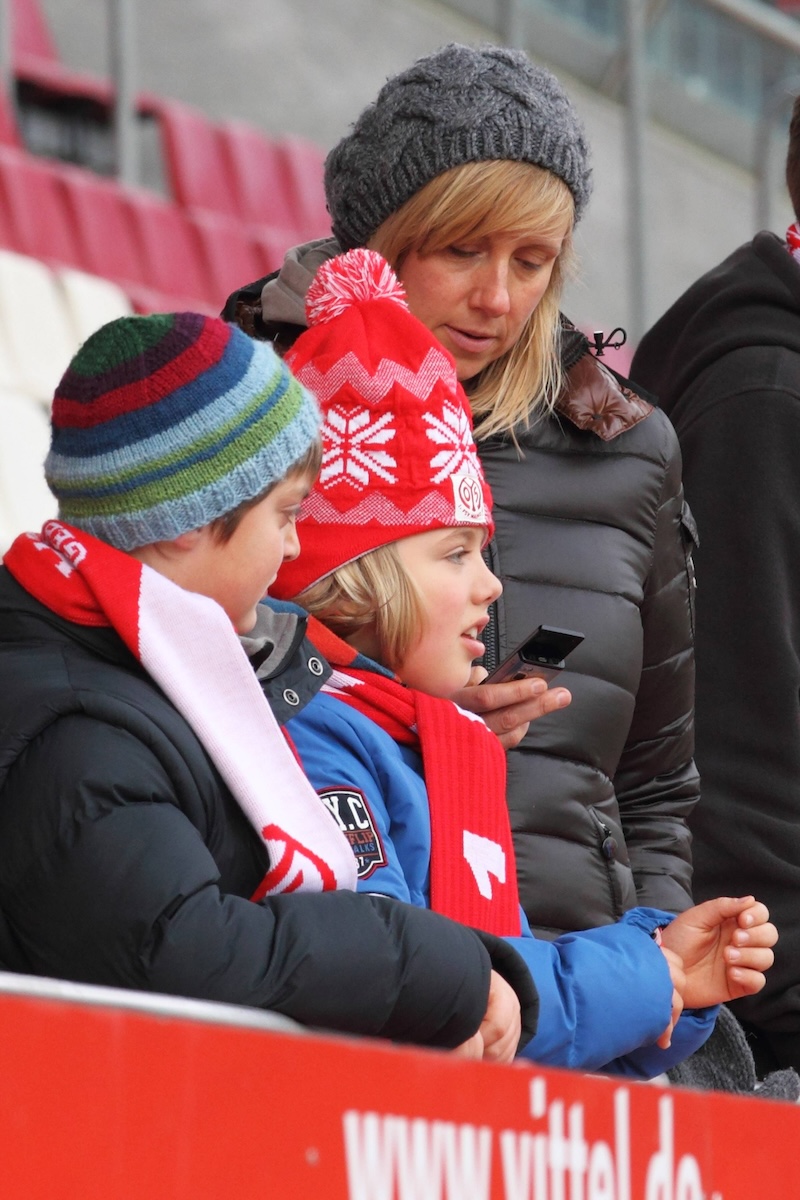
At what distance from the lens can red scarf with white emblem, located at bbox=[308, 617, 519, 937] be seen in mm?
1668

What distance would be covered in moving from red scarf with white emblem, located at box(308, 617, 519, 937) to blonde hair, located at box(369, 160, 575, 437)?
432 mm

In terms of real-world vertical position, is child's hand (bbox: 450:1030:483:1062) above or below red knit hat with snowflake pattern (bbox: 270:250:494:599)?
below

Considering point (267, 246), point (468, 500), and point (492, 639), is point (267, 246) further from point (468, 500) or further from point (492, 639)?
point (468, 500)

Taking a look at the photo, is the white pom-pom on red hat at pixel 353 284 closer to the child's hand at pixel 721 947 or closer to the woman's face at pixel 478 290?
the woman's face at pixel 478 290

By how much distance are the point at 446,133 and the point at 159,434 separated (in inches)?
28.4

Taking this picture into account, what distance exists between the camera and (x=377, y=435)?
1.87 meters

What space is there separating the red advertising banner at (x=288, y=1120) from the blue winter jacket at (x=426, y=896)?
302 millimetres

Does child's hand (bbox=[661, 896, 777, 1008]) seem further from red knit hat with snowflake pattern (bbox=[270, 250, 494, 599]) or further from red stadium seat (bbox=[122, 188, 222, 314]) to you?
red stadium seat (bbox=[122, 188, 222, 314])

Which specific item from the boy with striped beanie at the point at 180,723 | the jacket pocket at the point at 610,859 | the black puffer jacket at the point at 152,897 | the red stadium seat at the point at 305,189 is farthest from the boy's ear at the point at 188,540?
the red stadium seat at the point at 305,189

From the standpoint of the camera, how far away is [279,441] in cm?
160

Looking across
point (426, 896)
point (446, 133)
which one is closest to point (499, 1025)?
point (426, 896)

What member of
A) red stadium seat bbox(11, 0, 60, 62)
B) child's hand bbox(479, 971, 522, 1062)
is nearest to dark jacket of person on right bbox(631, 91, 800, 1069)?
child's hand bbox(479, 971, 522, 1062)

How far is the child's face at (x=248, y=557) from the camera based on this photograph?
5.20 ft

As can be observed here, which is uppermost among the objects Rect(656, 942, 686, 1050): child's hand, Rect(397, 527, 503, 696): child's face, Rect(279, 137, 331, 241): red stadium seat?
Rect(397, 527, 503, 696): child's face
